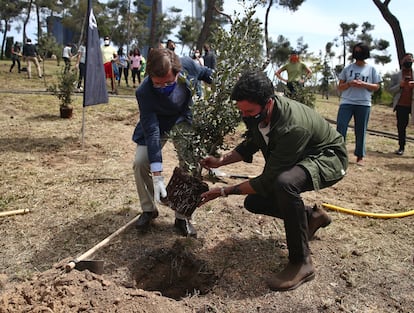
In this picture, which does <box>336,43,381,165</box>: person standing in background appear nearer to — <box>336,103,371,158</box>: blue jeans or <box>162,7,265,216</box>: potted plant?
<box>336,103,371,158</box>: blue jeans

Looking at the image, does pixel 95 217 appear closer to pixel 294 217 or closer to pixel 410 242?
pixel 294 217

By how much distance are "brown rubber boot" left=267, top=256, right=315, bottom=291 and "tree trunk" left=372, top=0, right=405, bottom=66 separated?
12.9 meters

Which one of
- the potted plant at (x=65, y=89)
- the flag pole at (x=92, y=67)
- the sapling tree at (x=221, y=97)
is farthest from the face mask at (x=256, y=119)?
the potted plant at (x=65, y=89)

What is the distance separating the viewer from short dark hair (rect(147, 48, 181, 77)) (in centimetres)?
293

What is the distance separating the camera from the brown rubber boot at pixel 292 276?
280cm

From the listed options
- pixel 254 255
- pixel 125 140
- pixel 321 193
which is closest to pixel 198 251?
pixel 254 255

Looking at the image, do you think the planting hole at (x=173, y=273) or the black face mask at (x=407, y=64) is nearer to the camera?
the planting hole at (x=173, y=273)

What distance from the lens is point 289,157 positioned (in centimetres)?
269

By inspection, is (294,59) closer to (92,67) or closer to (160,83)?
(92,67)

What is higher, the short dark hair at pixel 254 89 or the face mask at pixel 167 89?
the short dark hair at pixel 254 89

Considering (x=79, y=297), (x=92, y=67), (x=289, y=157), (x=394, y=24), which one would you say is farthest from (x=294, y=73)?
(x=394, y=24)

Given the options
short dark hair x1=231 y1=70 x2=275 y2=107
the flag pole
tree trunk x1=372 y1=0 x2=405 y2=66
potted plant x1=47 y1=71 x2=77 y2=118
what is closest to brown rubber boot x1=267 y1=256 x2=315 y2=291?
short dark hair x1=231 y1=70 x2=275 y2=107

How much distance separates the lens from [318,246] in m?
3.42

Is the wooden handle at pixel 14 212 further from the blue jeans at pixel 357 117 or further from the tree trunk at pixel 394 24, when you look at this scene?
the tree trunk at pixel 394 24
